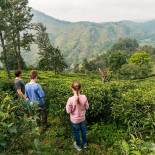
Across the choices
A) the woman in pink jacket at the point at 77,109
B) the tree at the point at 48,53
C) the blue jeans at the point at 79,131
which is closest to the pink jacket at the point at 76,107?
the woman in pink jacket at the point at 77,109

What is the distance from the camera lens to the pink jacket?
11430mm

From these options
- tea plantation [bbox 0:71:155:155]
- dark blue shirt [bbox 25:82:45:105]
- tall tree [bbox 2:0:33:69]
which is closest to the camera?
tea plantation [bbox 0:71:155:155]

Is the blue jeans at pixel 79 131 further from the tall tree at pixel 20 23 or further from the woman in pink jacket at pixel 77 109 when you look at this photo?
the tall tree at pixel 20 23

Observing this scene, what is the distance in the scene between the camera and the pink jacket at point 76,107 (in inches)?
450

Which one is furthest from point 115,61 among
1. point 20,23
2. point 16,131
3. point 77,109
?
point 16,131

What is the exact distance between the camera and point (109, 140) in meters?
12.5

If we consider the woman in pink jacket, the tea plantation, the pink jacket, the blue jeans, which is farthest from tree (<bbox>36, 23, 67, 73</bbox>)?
the pink jacket

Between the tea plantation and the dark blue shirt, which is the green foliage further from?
the dark blue shirt

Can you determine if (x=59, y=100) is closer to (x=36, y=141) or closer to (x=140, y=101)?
(x=140, y=101)

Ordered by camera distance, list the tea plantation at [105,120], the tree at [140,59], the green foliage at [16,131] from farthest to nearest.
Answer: the tree at [140,59] < the tea plantation at [105,120] < the green foliage at [16,131]

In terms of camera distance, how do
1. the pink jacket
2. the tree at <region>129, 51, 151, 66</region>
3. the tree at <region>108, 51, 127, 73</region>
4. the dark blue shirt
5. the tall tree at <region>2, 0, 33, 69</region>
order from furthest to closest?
the tree at <region>129, 51, 151, 66</region>
the tree at <region>108, 51, 127, 73</region>
the tall tree at <region>2, 0, 33, 69</region>
the dark blue shirt
the pink jacket

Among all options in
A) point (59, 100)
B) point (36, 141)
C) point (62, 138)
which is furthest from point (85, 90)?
point (36, 141)

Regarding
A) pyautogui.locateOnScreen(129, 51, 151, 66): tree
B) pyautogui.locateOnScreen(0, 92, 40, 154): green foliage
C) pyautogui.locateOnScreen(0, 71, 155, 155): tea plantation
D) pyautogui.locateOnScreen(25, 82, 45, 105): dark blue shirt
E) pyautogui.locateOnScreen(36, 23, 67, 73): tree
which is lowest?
pyautogui.locateOnScreen(129, 51, 151, 66): tree

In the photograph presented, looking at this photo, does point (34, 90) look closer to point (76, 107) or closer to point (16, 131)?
point (76, 107)
